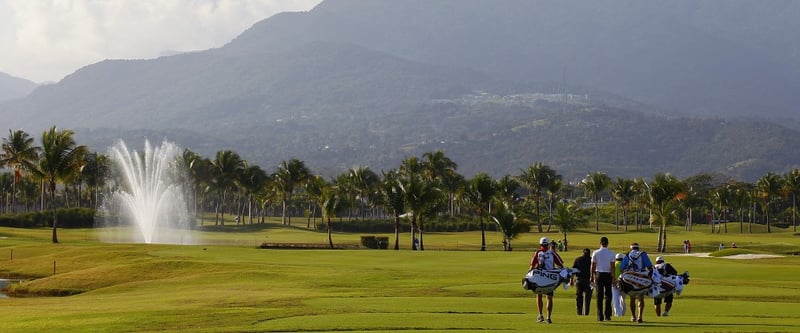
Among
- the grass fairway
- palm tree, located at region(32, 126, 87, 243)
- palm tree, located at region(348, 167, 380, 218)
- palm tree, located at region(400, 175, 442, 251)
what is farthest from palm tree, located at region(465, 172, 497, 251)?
palm tree, located at region(348, 167, 380, 218)

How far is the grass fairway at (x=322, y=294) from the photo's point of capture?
82.5 ft

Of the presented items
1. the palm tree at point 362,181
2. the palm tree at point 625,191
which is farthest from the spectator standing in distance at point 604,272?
the palm tree at point 625,191

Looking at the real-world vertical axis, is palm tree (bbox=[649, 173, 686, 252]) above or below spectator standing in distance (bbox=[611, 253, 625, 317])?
above

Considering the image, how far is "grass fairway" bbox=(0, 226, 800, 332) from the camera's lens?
82.5ft

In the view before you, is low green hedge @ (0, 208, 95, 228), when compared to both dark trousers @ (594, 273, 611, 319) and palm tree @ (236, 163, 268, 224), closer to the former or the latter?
palm tree @ (236, 163, 268, 224)

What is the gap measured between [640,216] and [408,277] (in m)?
136

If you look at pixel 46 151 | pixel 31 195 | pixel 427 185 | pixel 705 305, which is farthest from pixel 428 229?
pixel 705 305

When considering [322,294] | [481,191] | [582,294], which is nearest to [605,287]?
[582,294]

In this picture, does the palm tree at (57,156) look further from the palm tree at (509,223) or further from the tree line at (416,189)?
the palm tree at (509,223)

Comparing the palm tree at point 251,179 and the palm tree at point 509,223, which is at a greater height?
the palm tree at point 251,179

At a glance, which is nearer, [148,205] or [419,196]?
[419,196]

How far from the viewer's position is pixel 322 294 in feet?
117

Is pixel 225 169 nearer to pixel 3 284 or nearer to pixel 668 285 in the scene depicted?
pixel 3 284

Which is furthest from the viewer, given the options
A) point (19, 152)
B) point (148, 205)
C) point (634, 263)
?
point (148, 205)
